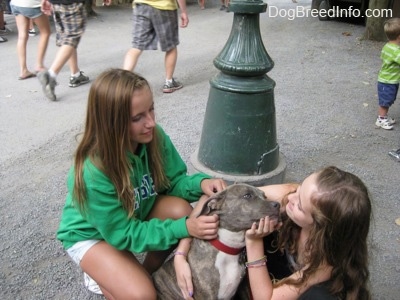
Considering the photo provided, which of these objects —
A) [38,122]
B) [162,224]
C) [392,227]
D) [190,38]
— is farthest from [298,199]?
[190,38]

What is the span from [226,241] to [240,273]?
7.5 inches

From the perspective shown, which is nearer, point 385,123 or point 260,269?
point 260,269

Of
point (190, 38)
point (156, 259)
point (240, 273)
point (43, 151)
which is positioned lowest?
point (190, 38)

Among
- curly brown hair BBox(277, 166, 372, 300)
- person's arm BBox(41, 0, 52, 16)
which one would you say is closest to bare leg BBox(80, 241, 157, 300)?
curly brown hair BBox(277, 166, 372, 300)

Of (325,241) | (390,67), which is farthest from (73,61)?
(325,241)

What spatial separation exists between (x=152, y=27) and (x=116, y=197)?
3.74 meters

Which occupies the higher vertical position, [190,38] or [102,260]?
[102,260]

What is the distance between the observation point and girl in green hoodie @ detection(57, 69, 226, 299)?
2170mm

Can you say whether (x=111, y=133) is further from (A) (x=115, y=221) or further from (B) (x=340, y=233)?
(B) (x=340, y=233)

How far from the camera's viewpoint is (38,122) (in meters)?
5.13

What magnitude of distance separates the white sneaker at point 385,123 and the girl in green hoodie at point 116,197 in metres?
3.37

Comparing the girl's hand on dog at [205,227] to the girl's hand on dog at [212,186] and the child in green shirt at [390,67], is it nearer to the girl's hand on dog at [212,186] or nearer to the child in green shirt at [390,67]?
the girl's hand on dog at [212,186]

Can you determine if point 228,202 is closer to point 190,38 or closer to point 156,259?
point 156,259

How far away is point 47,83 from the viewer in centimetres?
546
